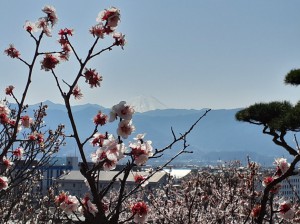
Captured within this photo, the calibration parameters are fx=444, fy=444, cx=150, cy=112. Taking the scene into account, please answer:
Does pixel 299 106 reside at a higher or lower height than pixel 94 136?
higher

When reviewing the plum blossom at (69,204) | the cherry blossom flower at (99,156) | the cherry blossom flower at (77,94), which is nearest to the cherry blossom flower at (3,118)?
the cherry blossom flower at (77,94)

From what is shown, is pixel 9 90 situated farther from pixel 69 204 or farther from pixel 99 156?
pixel 99 156

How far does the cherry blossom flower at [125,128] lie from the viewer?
3048 mm

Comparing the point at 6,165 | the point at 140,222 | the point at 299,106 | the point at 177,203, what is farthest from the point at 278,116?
the point at 140,222

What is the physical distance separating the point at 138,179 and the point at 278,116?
5.90 m

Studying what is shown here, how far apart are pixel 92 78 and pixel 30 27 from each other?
1.30m

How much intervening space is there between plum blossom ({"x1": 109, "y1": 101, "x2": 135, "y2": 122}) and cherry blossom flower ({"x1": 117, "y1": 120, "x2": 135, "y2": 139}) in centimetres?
4

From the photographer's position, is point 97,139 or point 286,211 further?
point 286,211

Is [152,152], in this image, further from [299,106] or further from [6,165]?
[299,106]

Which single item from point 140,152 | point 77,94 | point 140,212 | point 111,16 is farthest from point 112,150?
point 77,94

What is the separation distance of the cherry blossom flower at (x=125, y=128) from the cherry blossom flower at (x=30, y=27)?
2.00m

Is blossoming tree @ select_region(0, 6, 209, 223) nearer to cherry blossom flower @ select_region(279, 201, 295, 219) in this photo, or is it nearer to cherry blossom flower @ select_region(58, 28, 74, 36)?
cherry blossom flower @ select_region(58, 28, 74, 36)

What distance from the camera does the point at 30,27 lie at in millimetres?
4562

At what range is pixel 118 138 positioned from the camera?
9.62 feet
